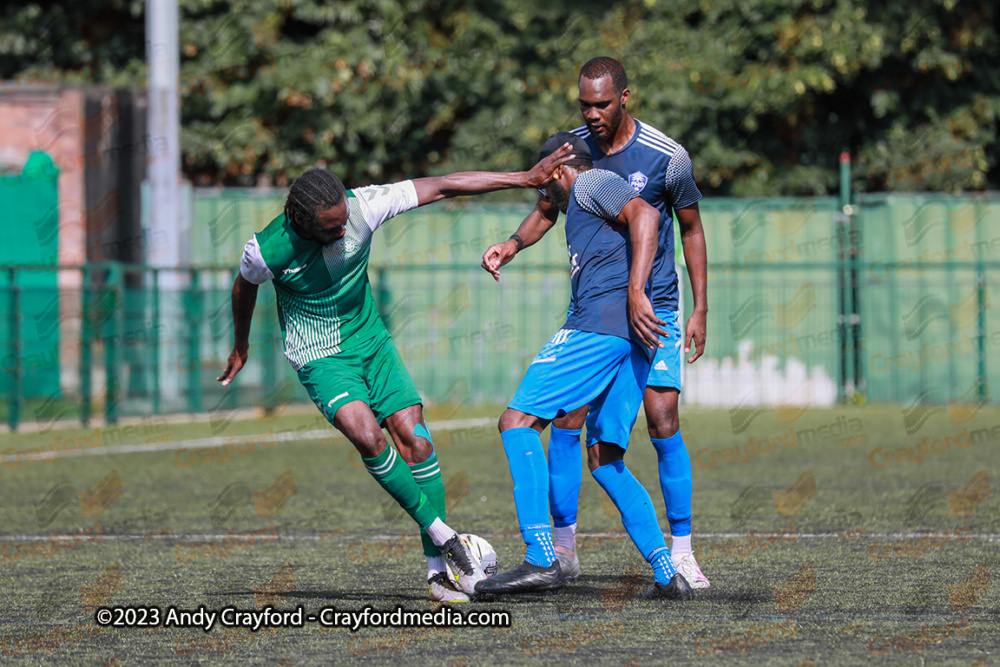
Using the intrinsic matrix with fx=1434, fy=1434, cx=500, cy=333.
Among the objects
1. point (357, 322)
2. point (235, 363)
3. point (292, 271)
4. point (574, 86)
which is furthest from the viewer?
point (574, 86)

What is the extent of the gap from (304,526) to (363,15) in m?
15.0

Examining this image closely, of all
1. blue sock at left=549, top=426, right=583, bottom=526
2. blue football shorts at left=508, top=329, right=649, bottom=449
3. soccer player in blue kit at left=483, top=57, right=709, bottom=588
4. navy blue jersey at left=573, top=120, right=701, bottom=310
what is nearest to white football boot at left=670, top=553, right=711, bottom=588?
soccer player in blue kit at left=483, top=57, right=709, bottom=588

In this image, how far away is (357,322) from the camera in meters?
6.09

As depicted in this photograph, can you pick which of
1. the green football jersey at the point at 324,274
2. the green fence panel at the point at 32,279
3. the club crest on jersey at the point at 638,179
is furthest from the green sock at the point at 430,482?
the green fence panel at the point at 32,279

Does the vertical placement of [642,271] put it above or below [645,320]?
above

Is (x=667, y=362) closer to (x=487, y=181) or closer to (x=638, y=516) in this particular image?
(x=638, y=516)

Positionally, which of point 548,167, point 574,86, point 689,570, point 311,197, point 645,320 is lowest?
point 689,570

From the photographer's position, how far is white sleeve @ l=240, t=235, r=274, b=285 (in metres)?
5.81

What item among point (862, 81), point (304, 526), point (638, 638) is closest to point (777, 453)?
point (304, 526)

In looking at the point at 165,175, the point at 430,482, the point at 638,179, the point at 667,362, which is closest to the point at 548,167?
the point at 638,179

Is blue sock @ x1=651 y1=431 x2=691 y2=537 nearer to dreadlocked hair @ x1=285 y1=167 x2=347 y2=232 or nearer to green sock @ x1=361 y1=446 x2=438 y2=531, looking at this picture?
green sock @ x1=361 y1=446 x2=438 y2=531

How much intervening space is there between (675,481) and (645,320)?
853mm

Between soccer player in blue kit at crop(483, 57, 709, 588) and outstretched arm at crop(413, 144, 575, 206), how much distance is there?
225 mm

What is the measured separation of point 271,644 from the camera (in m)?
4.95
